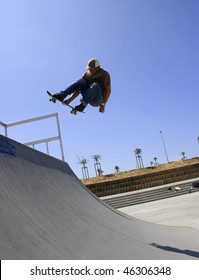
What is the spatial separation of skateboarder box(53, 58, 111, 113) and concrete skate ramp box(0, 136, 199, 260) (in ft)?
4.71

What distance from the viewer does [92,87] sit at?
19.8ft

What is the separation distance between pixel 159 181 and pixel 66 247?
34185 mm

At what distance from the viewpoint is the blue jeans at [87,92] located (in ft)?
19.8

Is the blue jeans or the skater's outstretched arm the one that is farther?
the skater's outstretched arm

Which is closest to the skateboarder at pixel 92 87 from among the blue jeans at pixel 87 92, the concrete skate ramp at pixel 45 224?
the blue jeans at pixel 87 92

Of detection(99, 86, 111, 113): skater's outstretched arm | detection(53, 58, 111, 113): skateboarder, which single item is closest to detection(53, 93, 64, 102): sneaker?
detection(53, 58, 111, 113): skateboarder

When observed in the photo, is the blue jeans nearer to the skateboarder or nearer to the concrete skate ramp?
the skateboarder

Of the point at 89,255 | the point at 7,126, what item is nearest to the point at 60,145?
the point at 7,126

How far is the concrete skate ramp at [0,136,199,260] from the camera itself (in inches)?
116

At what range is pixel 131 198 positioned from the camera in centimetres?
2739

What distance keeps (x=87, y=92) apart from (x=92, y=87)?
0.54 feet

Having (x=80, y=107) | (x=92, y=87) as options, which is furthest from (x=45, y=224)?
(x=80, y=107)

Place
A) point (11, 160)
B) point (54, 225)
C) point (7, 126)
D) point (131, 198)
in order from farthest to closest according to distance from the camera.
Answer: point (131, 198) → point (7, 126) → point (11, 160) → point (54, 225)
